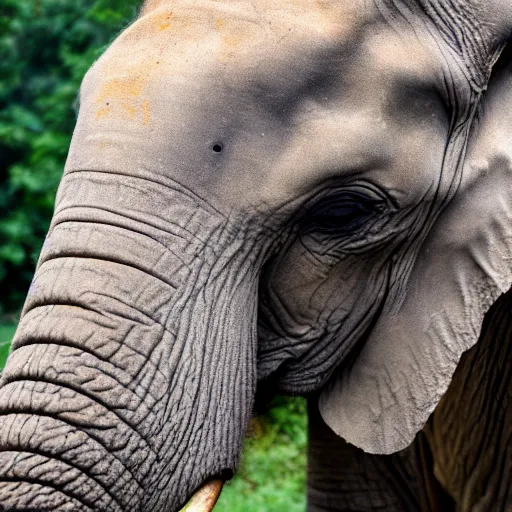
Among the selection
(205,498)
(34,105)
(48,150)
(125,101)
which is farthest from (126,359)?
(34,105)

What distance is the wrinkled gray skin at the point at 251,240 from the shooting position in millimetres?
2143

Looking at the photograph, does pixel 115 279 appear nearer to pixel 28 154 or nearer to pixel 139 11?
pixel 139 11

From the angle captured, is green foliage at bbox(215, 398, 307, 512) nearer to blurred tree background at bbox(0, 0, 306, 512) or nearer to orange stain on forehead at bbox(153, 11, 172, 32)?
blurred tree background at bbox(0, 0, 306, 512)

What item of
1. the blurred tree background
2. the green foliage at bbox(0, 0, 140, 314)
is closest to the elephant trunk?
the blurred tree background

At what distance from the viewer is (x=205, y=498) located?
2.26 metres

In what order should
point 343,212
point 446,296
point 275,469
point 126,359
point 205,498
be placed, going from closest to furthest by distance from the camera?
point 126,359 → point 205,498 → point 343,212 → point 446,296 → point 275,469

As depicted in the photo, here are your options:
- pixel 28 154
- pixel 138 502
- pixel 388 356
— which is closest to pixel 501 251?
pixel 388 356

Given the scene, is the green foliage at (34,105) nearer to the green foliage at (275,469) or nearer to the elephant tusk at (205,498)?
the green foliage at (275,469)

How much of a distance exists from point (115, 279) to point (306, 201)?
46cm

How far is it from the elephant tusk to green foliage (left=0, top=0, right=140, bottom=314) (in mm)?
3598

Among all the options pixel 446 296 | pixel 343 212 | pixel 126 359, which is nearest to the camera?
pixel 126 359

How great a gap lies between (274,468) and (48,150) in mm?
2118

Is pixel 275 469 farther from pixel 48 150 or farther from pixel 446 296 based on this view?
pixel 446 296

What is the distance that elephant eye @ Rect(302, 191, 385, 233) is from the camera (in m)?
2.44
